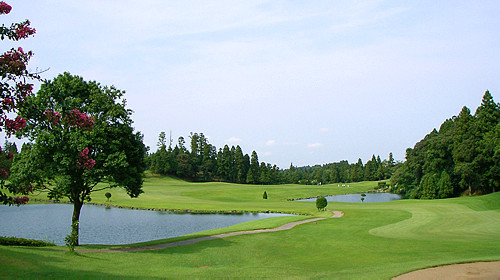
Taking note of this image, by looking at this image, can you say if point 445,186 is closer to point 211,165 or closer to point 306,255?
point 306,255

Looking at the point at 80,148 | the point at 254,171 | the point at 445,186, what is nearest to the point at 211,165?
the point at 254,171

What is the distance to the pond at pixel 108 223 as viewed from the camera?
3070 centimetres

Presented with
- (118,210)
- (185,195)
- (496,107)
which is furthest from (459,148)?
(118,210)

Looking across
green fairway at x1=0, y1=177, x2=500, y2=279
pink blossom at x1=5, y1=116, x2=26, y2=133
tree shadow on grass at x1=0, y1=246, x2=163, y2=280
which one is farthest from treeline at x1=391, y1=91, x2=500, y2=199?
pink blossom at x1=5, y1=116, x2=26, y2=133

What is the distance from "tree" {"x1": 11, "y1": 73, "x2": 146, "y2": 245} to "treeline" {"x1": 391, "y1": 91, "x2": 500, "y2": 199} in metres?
51.7

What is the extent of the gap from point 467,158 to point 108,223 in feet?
184

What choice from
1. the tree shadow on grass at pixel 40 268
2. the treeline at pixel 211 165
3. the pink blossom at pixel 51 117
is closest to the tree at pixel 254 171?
the treeline at pixel 211 165

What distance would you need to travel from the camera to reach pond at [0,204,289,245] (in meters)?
30.7

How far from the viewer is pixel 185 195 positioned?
73.6 metres

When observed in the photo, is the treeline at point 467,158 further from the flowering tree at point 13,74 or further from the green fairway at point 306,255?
the flowering tree at point 13,74

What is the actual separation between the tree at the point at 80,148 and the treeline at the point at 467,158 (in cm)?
5175

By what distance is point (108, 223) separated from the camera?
3856 centimetres

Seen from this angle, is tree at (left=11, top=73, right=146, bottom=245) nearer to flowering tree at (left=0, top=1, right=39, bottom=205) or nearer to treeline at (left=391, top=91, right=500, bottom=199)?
flowering tree at (left=0, top=1, right=39, bottom=205)

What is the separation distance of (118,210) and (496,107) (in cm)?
6434
